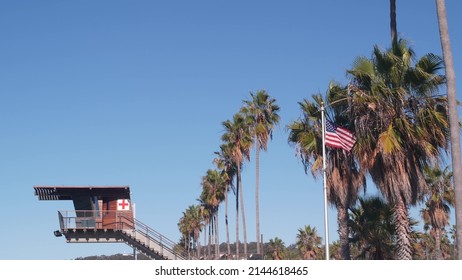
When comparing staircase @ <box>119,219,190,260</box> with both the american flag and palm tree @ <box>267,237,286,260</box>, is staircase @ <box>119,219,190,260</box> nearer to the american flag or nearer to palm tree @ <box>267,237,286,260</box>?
the american flag

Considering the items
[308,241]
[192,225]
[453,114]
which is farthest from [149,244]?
[192,225]

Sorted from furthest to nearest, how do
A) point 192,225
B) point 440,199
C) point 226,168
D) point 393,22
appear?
point 192,225, point 226,168, point 440,199, point 393,22

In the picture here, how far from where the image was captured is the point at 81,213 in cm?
4172

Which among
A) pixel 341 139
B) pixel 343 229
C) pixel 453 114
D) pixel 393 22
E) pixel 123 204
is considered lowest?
pixel 343 229

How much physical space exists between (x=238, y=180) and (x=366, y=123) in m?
40.1

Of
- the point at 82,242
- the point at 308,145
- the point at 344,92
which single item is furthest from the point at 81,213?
the point at 344,92

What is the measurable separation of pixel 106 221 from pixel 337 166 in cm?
1686

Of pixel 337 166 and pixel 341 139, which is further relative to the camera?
pixel 337 166

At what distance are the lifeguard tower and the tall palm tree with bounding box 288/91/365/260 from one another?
12109 millimetres

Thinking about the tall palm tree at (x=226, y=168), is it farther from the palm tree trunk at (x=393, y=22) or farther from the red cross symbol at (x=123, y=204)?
the palm tree trunk at (x=393, y=22)

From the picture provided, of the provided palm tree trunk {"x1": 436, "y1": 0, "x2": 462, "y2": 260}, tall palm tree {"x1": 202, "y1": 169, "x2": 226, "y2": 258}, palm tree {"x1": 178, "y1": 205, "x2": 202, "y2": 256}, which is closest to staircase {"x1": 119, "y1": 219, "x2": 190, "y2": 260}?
palm tree trunk {"x1": 436, "y1": 0, "x2": 462, "y2": 260}

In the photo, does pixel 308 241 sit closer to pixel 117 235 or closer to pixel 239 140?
pixel 239 140

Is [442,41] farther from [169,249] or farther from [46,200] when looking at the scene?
[46,200]

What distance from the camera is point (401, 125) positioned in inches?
1000
